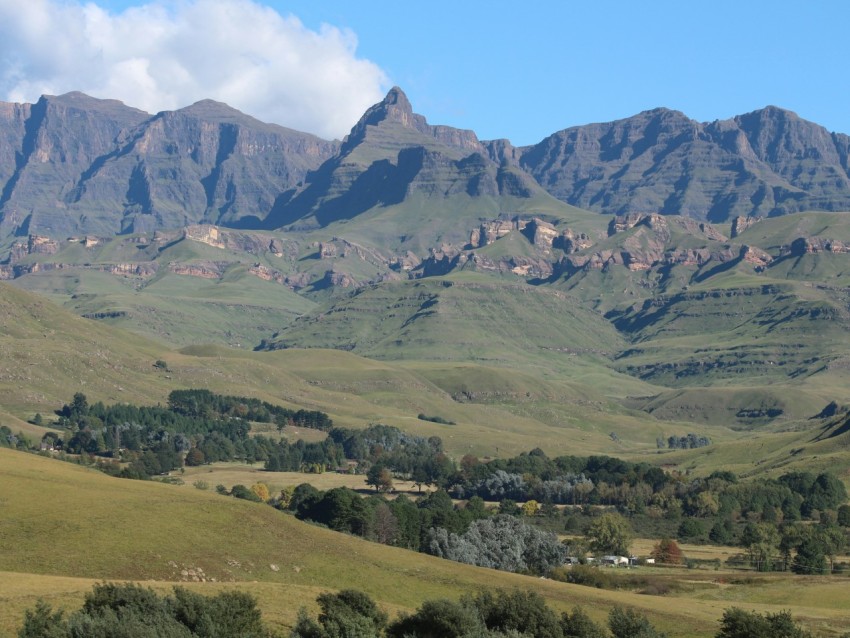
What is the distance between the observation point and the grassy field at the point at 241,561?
10569 centimetres

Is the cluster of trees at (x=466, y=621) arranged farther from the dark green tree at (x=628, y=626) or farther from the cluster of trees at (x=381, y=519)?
the cluster of trees at (x=381, y=519)

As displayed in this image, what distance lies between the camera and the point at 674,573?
162 metres

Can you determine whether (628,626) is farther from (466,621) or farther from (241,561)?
(241,561)

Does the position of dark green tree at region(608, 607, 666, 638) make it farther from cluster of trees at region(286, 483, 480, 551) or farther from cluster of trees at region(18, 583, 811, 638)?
cluster of trees at region(286, 483, 480, 551)

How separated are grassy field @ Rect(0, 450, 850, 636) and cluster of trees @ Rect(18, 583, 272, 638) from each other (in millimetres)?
7388

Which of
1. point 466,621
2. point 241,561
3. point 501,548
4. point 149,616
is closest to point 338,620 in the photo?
point 466,621

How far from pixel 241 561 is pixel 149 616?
126 ft

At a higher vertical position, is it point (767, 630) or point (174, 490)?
point (174, 490)

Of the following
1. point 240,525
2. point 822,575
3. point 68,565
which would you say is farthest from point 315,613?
point 822,575

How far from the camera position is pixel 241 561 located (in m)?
116

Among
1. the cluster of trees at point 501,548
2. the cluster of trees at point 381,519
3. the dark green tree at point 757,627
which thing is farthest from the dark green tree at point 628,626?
the cluster of trees at point 381,519

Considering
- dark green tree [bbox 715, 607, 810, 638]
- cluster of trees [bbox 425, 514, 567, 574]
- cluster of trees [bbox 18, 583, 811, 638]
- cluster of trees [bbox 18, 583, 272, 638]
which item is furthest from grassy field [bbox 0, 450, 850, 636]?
cluster of trees [bbox 425, 514, 567, 574]

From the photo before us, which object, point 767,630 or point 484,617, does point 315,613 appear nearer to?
point 484,617

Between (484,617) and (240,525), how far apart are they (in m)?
40.9
